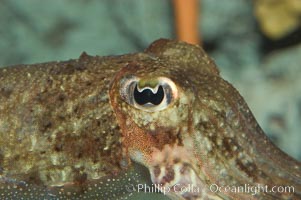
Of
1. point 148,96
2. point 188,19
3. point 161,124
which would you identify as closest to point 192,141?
point 161,124

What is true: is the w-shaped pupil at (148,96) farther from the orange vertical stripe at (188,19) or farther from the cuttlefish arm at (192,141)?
the orange vertical stripe at (188,19)

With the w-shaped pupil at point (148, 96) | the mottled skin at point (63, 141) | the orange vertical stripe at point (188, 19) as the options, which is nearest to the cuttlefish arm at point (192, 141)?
the w-shaped pupil at point (148, 96)

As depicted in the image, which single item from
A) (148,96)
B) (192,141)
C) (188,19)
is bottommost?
(192,141)

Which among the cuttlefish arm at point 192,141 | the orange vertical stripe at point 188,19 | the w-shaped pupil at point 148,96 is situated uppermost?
the orange vertical stripe at point 188,19

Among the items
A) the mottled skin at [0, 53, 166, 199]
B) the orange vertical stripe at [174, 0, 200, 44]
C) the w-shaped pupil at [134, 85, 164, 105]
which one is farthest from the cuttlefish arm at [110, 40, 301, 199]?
the orange vertical stripe at [174, 0, 200, 44]

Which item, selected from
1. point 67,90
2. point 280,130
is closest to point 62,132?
point 67,90

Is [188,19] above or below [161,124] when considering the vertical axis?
above

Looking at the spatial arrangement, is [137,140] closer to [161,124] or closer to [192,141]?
[161,124]

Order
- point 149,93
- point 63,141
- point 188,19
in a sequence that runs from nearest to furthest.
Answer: point 149,93 → point 63,141 → point 188,19
